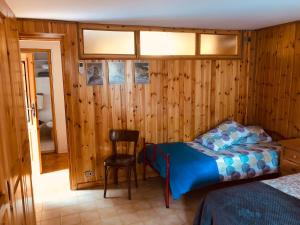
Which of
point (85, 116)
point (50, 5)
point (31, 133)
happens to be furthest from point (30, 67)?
point (50, 5)

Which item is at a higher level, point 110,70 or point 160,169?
point 110,70

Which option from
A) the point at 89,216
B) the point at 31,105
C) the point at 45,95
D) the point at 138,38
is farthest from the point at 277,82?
the point at 45,95

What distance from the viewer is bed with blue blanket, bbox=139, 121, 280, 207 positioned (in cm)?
308

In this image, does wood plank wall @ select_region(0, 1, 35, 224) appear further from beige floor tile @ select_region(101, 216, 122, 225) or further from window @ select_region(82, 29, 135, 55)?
window @ select_region(82, 29, 135, 55)

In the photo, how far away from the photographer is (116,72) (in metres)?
3.63

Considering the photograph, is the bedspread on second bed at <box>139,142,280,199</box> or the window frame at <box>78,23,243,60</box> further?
the window frame at <box>78,23,243,60</box>

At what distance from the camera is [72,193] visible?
354 centimetres

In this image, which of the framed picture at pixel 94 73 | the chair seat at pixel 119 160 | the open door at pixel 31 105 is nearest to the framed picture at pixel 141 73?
the framed picture at pixel 94 73

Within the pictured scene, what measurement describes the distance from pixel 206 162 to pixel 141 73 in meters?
1.56

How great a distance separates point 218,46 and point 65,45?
240 centimetres

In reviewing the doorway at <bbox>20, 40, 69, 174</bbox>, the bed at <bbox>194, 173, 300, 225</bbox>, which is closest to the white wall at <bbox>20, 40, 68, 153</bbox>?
the doorway at <bbox>20, 40, 69, 174</bbox>

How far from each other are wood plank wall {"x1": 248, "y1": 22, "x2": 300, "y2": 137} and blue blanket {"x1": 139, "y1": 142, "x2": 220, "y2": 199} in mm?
1437

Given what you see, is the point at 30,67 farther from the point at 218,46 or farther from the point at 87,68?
the point at 218,46

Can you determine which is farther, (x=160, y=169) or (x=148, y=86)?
(x=148, y=86)
